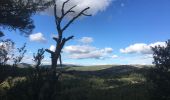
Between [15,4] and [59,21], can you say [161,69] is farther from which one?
[59,21]

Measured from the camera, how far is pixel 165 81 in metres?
16.1

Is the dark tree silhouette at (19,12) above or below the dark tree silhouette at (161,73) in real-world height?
above

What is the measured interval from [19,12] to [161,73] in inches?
512

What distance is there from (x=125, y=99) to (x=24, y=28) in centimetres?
1042

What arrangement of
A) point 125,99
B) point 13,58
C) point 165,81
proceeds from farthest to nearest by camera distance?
1. point 125,99
2. point 13,58
3. point 165,81

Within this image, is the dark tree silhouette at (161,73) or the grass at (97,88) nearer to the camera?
the dark tree silhouette at (161,73)

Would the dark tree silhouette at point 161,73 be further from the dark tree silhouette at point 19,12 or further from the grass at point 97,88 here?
the dark tree silhouette at point 19,12

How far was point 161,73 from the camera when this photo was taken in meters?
16.3

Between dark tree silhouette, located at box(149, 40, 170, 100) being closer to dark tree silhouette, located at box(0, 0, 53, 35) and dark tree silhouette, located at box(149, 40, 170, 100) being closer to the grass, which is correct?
the grass

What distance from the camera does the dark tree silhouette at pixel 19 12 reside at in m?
24.7

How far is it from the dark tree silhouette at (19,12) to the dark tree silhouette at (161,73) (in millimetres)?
12093

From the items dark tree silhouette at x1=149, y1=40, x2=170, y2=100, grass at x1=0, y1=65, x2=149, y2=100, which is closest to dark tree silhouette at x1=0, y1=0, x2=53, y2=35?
grass at x1=0, y1=65, x2=149, y2=100

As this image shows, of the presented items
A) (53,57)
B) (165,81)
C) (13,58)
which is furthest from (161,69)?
(53,57)

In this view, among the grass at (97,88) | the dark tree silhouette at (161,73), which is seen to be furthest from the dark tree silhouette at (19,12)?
the dark tree silhouette at (161,73)
